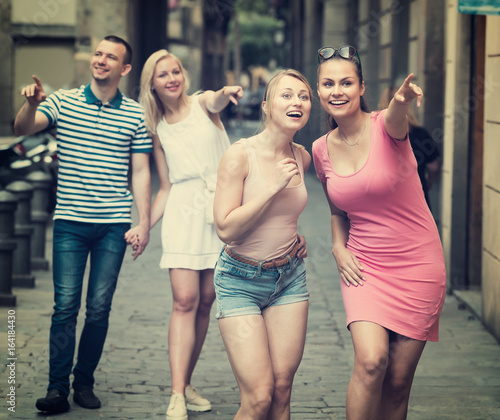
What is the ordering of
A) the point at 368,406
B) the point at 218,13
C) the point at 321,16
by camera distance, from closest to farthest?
the point at 368,406
the point at 321,16
the point at 218,13

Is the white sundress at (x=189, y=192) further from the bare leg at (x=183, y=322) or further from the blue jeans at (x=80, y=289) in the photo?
the blue jeans at (x=80, y=289)

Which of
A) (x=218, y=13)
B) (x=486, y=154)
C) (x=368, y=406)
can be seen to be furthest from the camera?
(x=218, y=13)

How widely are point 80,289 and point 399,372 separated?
78.2 inches

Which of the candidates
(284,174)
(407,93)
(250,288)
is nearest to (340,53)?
(407,93)

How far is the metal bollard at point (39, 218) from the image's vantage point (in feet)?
29.6

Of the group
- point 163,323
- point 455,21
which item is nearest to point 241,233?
point 163,323

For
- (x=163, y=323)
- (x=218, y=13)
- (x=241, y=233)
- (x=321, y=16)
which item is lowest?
(x=163, y=323)

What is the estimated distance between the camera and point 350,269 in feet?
12.3

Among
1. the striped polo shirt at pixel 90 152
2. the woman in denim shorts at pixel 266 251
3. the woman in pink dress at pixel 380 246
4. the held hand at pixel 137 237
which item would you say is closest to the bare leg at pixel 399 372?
the woman in pink dress at pixel 380 246

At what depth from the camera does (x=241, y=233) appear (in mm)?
3584

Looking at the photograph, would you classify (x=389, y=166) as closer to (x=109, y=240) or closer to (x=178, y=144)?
(x=178, y=144)

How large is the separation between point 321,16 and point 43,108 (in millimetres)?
16031

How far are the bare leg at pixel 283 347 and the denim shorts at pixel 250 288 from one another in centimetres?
5

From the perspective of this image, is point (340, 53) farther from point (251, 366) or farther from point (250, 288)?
point (251, 366)
